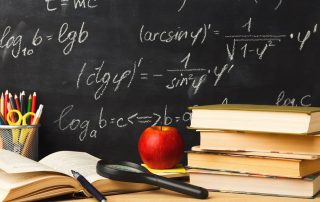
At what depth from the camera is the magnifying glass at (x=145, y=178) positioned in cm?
130

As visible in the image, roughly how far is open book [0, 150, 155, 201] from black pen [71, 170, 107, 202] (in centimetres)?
1

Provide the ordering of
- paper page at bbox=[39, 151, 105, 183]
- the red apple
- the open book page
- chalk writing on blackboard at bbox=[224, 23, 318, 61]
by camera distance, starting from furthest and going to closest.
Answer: chalk writing on blackboard at bbox=[224, 23, 318, 61]
the red apple
paper page at bbox=[39, 151, 105, 183]
the open book page

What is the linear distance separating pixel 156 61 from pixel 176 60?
0.06m

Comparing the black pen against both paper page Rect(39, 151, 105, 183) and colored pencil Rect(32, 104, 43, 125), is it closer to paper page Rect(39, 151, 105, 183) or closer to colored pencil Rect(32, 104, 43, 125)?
paper page Rect(39, 151, 105, 183)

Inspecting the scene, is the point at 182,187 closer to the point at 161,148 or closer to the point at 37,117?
the point at 161,148

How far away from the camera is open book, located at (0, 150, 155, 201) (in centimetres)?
123

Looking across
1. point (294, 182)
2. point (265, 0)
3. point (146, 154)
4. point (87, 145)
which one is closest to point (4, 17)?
point (87, 145)

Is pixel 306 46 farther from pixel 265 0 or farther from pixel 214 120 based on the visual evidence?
pixel 214 120

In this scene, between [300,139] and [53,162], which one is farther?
[53,162]

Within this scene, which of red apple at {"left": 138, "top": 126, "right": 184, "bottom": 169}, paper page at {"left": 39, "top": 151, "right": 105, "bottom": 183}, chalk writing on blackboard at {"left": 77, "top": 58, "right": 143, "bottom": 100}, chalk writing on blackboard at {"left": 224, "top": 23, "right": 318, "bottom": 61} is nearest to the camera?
paper page at {"left": 39, "top": 151, "right": 105, "bottom": 183}

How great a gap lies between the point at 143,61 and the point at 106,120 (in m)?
0.23

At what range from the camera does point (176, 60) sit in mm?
1805

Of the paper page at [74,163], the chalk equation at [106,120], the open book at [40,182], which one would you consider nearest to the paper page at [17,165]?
the open book at [40,182]

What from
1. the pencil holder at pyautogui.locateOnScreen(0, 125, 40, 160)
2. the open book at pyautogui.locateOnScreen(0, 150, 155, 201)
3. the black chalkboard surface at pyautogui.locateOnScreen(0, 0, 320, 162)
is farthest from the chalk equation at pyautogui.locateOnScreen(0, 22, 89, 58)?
the open book at pyautogui.locateOnScreen(0, 150, 155, 201)
